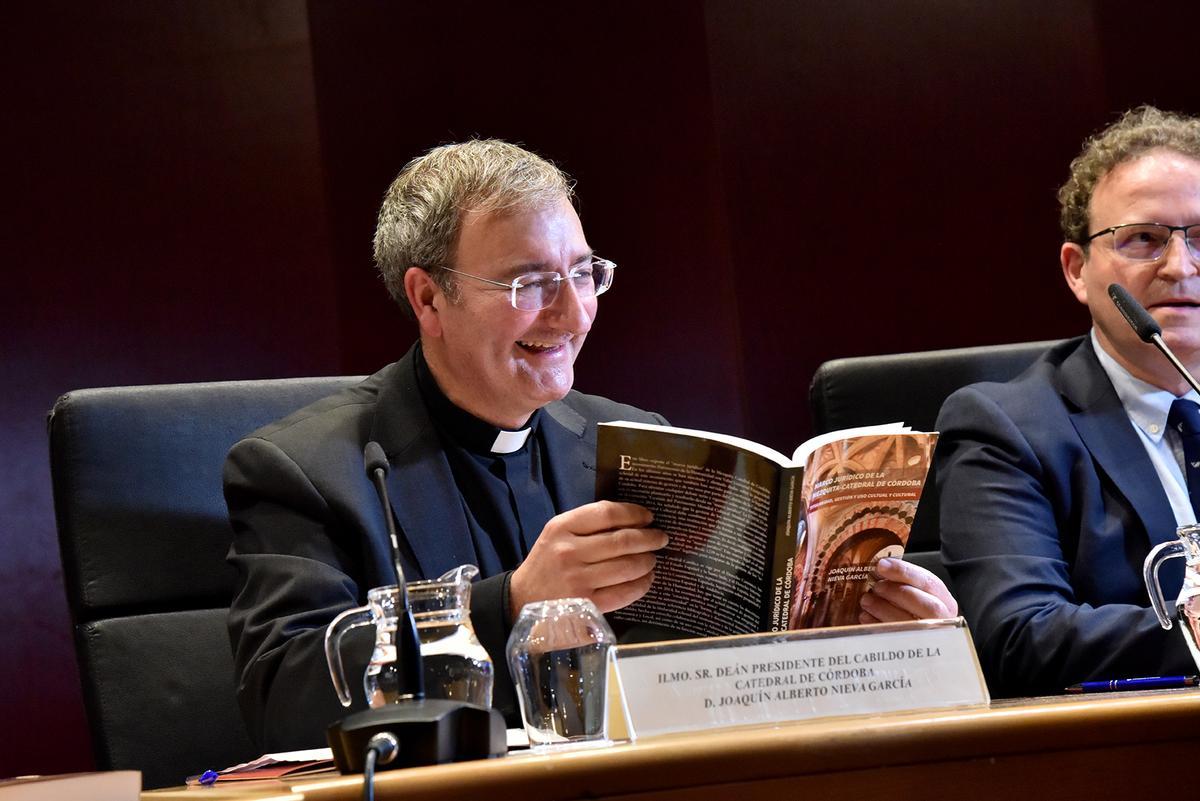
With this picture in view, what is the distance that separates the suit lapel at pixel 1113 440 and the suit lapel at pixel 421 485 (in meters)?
0.97

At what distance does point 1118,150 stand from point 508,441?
1123 millimetres

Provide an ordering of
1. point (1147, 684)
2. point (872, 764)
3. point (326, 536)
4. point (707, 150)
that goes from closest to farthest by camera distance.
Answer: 1. point (872, 764)
2. point (1147, 684)
3. point (326, 536)
4. point (707, 150)

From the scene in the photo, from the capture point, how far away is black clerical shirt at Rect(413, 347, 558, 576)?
6.64ft

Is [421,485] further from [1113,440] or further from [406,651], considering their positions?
[1113,440]

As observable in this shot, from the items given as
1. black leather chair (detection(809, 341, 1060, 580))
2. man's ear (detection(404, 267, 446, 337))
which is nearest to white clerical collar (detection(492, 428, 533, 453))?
man's ear (detection(404, 267, 446, 337))

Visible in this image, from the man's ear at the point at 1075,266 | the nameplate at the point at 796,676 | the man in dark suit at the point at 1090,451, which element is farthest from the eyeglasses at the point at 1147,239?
the nameplate at the point at 796,676

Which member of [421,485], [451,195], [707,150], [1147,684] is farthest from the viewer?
[707,150]

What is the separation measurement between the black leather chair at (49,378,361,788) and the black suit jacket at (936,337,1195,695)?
42.3 inches

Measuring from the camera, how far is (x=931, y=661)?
111 cm

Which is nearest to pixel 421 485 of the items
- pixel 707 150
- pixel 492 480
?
pixel 492 480

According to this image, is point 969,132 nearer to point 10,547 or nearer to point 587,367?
point 587,367

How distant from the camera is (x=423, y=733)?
96cm

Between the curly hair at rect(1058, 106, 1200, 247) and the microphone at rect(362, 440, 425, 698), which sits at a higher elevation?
the curly hair at rect(1058, 106, 1200, 247)

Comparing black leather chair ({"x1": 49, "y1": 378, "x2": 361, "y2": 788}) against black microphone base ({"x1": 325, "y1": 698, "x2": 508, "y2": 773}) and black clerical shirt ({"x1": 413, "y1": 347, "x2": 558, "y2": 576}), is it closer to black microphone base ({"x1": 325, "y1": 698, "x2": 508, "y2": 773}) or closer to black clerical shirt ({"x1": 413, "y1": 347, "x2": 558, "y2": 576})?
black clerical shirt ({"x1": 413, "y1": 347, "x2": 558, "y2": 576})
